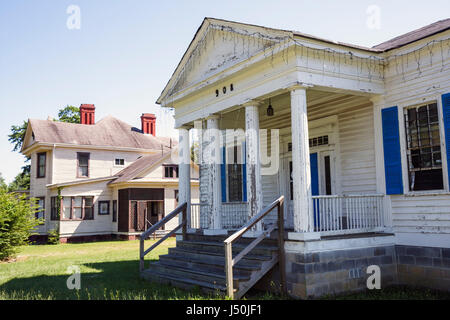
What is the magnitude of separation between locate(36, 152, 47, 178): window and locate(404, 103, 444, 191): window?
23.0 m

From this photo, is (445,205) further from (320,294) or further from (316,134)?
(316,134)

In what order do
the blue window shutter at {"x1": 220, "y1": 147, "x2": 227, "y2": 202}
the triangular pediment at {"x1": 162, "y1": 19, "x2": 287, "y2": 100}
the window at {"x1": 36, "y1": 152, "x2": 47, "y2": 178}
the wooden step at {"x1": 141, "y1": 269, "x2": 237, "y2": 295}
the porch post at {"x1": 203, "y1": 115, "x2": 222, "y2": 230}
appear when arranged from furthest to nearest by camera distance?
the window at {"x1": 36, "y1": 152, "x2": 47, "y2": 178}, the blue window shutter at {"x1": 220, "y1": 147, "x2": 227, "y2": 202}, the porch post at {"x1": 203, "y1": 115, "x2": 222, "y2": 230}, the triangular pediment at {"x1": 162, "y1": 19, "x2": 287, "y2": 100}, the wooden step at {"x1": 141, "y1": 269, "x2": 237, "y2": 295}

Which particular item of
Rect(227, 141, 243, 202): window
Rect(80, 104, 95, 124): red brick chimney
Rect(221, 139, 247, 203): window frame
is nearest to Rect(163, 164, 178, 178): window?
Rect(80, 104, 95, 124): red brick chimney

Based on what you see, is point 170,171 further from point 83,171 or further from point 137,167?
point 83,171

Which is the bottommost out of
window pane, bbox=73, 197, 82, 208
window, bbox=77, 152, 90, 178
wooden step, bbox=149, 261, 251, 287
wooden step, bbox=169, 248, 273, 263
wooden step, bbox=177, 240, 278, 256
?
wooden step, bbox=149, 261, 251, 287

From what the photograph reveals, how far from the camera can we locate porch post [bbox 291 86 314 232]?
793 centimetres

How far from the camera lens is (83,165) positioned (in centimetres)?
2680

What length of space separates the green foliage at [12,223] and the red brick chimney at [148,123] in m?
15.7

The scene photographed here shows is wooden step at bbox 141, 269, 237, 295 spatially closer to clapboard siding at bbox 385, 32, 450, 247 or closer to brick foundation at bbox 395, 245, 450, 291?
brick foundation at bbox 395, 245, 450, 291

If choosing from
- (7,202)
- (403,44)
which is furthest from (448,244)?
(7,202)

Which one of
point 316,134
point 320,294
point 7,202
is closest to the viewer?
point 320,294

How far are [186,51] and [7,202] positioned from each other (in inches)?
375

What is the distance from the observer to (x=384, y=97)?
364 inches

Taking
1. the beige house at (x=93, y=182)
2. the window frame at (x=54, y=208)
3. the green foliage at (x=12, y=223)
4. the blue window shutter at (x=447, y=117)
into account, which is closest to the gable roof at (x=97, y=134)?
the beige house at (x=93, y=182)
